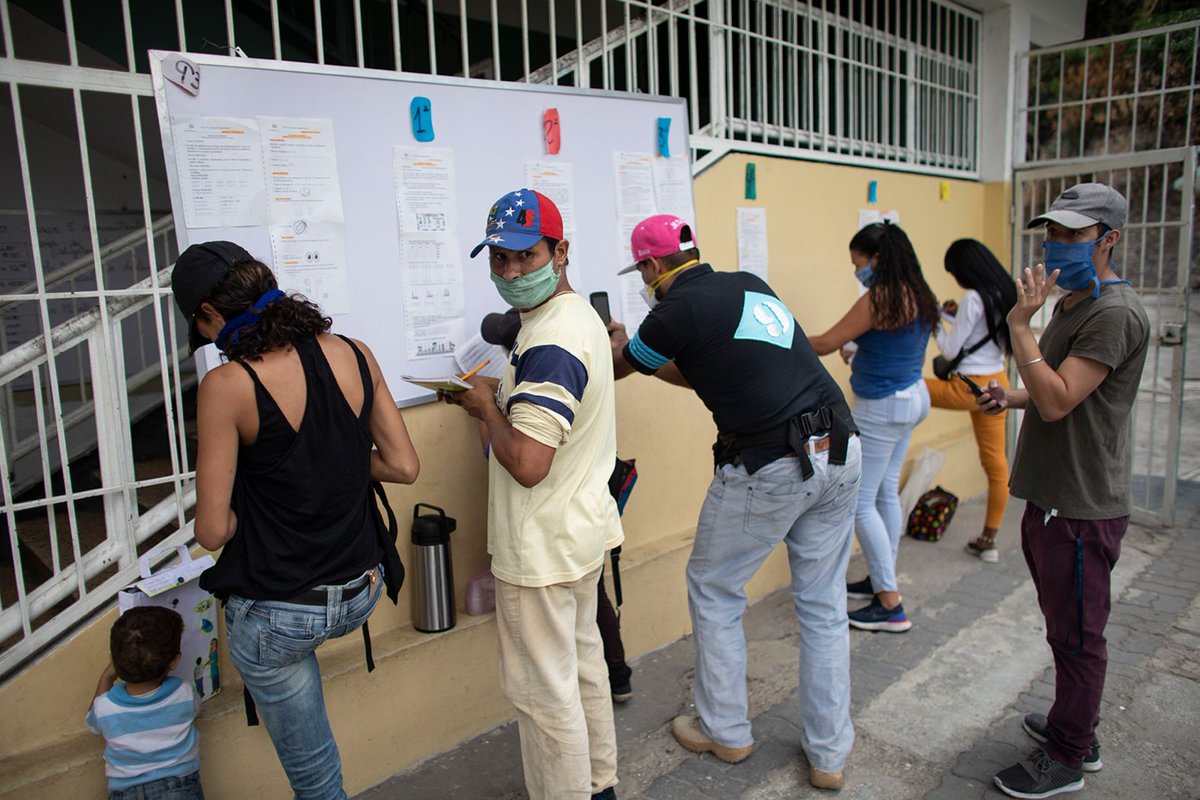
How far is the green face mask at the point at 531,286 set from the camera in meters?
2.44

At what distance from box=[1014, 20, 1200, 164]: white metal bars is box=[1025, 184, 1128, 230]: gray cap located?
4.00 m

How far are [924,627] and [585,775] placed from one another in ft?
8.02

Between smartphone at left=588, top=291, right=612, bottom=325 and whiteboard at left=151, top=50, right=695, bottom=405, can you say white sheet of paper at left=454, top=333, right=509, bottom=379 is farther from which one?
smartphone at left=588, top=291, right=612, bottom=325

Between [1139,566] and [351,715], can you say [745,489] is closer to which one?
[351,715]

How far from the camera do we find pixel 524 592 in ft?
8.10

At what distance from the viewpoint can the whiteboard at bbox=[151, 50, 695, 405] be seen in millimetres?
2666

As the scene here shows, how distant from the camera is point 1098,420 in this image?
2762mm

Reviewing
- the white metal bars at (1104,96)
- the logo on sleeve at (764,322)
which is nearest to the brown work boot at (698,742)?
the logo on sleeve at (764,322)

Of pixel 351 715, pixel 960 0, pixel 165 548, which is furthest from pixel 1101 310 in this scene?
pixel 960 0

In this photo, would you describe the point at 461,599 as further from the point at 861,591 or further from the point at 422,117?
the point at 861,591

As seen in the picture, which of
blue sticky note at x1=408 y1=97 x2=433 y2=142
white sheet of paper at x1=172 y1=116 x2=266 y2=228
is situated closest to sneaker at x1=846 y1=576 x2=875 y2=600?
blue sticky note at x1=408 y1=97 x2=433 y2=142

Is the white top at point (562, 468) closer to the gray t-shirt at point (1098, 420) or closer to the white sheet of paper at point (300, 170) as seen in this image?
the white sheet of paper at point (300, 170)

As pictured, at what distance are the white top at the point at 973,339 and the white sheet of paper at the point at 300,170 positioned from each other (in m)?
3.32

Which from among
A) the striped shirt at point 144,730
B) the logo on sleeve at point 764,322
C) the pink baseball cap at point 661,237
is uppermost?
the pink baseball cap at point 661,237
